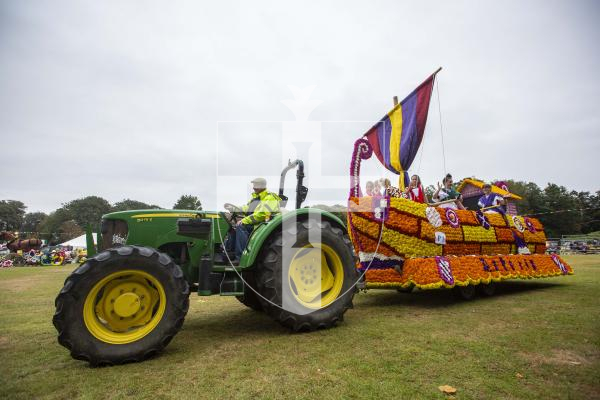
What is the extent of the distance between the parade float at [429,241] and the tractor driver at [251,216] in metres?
1.73

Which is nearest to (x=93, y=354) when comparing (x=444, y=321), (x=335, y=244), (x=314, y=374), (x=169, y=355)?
(x=169, y=355)

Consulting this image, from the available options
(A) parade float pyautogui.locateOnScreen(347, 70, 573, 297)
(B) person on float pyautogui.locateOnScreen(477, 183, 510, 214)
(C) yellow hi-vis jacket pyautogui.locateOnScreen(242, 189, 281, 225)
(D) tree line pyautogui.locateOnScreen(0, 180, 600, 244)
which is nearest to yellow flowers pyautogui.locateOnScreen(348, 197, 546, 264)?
(A) parade float pyautogui.locateOnScreen(347, 70, 573, 297)

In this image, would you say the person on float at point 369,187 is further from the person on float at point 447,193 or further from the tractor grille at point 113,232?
the tractor grille at point 113,232

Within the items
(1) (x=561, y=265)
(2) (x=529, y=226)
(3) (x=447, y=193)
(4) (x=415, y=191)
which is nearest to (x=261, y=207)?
(4) (x=415, y=191)

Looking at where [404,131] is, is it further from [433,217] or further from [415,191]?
[433,217]

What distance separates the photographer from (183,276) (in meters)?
3.40

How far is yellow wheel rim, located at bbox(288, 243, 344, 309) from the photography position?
429 cm

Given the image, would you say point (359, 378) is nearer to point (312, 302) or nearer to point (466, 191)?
point (312, 302)

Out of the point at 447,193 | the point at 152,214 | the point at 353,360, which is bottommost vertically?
the point at 353,360

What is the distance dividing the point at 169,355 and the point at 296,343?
1261mm

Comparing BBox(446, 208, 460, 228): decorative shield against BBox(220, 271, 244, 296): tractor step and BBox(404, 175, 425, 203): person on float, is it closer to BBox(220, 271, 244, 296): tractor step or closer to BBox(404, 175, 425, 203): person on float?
BBox(404, 175, 425, 203): person on float

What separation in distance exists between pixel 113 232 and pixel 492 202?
25.1ft

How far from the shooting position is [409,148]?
752 cm

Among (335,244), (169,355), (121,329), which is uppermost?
(335,244)
